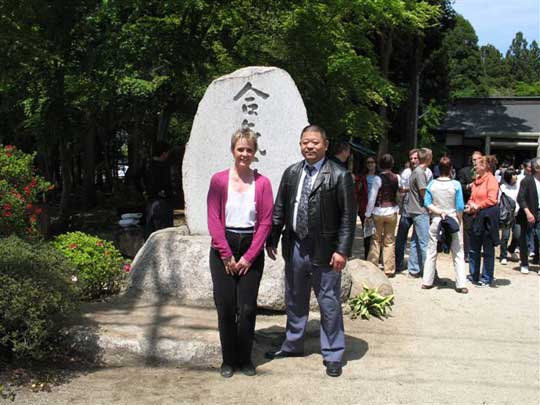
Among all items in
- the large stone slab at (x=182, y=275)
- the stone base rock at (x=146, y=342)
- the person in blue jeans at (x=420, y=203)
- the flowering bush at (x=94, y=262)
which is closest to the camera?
the stone base rock at (x=146, y=342)

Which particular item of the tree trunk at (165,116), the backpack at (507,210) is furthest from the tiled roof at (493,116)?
the tree trunk at (165,116)

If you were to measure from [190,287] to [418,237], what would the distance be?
3532 mm

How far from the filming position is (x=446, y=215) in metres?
6.58

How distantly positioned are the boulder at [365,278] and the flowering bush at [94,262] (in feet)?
8.16

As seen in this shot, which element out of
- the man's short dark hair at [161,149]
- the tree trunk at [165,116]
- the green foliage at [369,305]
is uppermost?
the tree trunk at [165,116]

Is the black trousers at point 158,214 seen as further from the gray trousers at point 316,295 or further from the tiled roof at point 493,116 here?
the tiled roof at point 493,116

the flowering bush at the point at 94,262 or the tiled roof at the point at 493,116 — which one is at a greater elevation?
the tiled roof at the point at 493,116

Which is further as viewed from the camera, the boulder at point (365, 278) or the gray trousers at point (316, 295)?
the boulder at point (365, 278)

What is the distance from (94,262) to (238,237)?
2.32 meters

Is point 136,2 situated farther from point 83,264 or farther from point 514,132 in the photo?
point 514,132

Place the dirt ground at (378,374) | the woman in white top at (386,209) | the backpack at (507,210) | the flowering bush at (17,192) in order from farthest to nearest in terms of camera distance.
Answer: the backpack at (507,210)
the woman in white top at (386,209)
the flowering bush at (17,192)
the dirt ground at (378,374)

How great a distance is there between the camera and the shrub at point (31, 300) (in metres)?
3.68

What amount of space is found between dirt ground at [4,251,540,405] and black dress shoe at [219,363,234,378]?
0.04m

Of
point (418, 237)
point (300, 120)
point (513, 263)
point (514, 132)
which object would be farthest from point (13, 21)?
point (514, 132)
